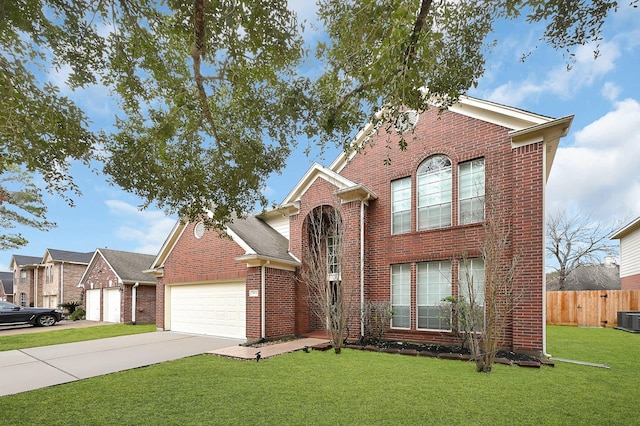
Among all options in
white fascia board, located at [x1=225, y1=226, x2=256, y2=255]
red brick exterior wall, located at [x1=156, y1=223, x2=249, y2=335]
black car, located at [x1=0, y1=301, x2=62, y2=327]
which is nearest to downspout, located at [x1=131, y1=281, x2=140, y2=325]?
black car, located at [x1=0, y1=301, x2=62, y2=327]

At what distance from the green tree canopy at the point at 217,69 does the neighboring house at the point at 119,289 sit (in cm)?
1595

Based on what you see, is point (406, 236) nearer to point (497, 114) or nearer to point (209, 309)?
point (497, 114)

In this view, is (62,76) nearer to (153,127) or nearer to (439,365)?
(153,127)

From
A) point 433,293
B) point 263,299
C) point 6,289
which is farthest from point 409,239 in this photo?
point 6,289

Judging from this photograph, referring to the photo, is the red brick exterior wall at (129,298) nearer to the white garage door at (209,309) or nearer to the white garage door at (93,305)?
the white garage door at (93,305)

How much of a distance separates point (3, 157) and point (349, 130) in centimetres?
569

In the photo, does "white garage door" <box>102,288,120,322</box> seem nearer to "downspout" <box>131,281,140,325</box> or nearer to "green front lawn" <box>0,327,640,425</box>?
"downspout" <box>131,281,140,325</box>

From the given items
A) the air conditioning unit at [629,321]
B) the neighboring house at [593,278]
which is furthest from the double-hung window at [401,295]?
the neighboring house at [593,278]

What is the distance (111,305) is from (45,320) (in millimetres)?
3294

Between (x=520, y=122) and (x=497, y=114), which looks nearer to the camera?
(x=520, y=122)

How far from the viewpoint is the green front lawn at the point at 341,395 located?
4.75m

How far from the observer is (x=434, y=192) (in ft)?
35.2

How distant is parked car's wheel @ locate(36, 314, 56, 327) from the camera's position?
19.5 meters

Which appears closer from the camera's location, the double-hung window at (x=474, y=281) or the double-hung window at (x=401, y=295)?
the double-hung window at (x=474, y=281)
